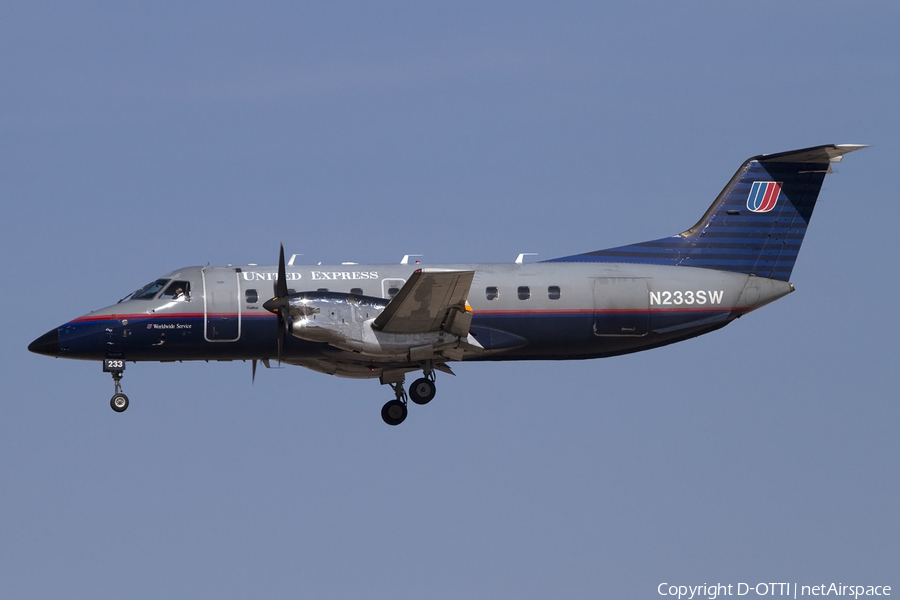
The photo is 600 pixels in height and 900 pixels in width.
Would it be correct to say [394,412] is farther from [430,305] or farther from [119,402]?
[119,402]

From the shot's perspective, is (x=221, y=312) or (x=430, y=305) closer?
(x=430, y=305)

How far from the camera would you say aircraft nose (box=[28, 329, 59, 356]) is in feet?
90.9

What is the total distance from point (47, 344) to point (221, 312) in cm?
433

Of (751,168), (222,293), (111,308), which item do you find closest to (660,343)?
(751,168)

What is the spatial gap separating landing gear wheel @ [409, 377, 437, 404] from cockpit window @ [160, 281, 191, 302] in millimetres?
5822

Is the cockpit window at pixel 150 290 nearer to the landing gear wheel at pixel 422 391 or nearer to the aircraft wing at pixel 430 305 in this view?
the aircraft wing at pixel 430 305

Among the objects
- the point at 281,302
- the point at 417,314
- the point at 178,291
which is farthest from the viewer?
the point at 178,291

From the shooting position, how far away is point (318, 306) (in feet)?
83.9

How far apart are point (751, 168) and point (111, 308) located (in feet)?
55.8

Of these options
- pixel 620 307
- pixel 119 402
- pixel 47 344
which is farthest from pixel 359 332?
pixel 47 344

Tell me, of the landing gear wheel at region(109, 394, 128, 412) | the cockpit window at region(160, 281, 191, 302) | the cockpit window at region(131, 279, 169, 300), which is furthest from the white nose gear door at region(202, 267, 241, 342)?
the landing gear wheel at region(109, 394, 128, 412)

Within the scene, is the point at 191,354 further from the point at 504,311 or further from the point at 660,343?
the point at 660,343

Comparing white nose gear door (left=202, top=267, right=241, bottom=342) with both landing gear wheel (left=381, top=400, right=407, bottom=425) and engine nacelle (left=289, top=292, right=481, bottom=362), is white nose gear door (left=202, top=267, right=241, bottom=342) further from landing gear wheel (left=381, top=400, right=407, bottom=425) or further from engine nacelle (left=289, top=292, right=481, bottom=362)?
landing gear wheel (left=381, top=400, right=407, bottom=425)

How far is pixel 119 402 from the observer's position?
92.0 feet
